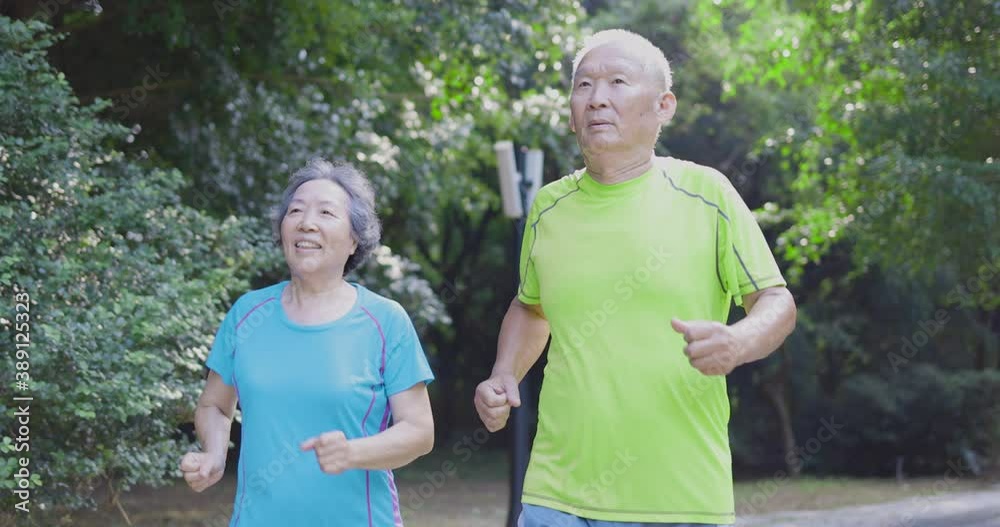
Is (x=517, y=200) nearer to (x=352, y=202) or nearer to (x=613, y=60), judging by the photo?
(x=352, y=202)

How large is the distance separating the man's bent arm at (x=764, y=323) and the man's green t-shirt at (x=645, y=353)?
38 millimetres

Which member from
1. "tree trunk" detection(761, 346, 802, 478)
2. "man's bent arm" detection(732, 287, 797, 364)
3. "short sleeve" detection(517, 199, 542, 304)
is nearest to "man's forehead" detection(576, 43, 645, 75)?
"short sleeve" detection(517, 199, 542, 304)

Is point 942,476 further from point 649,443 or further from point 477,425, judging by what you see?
point 649,443

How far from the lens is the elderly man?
10.4 ft

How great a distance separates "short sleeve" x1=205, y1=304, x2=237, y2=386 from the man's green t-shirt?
35.4 inches

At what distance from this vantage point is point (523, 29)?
11.3m

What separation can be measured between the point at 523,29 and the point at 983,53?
15.9ft

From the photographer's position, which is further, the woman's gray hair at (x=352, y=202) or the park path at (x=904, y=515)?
the park path at (x=904, y=515)

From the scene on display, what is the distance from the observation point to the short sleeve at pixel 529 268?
354 cm

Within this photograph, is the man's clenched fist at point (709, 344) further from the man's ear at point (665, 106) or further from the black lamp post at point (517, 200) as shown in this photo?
the black lamp post at point (517, 200)

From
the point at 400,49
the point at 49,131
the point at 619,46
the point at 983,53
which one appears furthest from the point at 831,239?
the point at 619,46

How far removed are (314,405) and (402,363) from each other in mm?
263

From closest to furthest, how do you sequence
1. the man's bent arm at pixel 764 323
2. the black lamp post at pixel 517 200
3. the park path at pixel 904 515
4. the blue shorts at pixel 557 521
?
the man's bent arm at pixel 764 323
the blue shorts at pixel 557 521
the black lamp post at pixel 517 200
the park path at pixel 904 515

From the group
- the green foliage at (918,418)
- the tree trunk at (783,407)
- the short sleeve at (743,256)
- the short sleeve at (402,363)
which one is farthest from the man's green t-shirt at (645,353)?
the tree trunk at (783,407)
